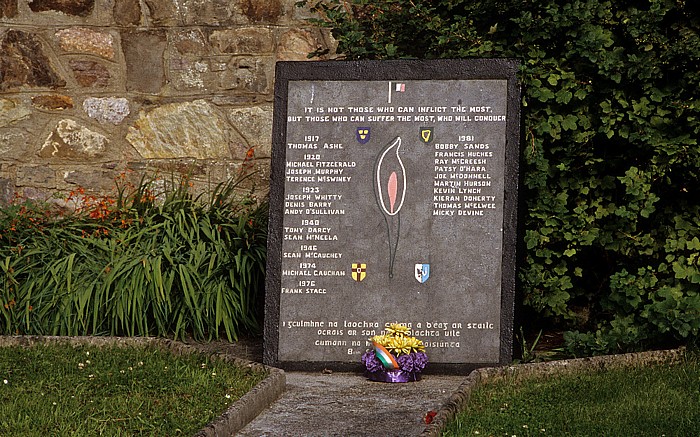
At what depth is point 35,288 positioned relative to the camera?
18.7 ft

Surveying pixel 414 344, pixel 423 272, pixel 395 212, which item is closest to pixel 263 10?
pixel 395 212

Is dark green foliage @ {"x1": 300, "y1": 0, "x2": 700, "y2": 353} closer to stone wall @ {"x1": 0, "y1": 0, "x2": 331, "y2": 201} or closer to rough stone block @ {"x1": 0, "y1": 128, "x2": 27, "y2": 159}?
stone wall @ {"x1": 0, "y1": 0, "x2": 331, "y2": 201}

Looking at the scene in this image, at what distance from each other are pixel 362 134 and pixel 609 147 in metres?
1.31

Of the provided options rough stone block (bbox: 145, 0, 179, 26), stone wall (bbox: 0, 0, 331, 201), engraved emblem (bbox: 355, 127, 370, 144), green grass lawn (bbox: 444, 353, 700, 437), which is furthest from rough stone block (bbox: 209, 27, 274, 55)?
green grass lawn (bbox: 444, 353, 700, 437)

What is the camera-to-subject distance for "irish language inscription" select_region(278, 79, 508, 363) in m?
4.88

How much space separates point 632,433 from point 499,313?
1325 millimetres

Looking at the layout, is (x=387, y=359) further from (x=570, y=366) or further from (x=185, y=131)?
(x=185, y=131)

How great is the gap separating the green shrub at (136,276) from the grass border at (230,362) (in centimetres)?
39

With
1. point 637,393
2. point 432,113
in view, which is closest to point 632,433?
point 637,393

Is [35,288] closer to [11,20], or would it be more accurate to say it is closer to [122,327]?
[122,327]

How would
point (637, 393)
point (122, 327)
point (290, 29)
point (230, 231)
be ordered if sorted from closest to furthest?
point (637, 393) → point (122, 327) → point (230, 231) → point (290, 29)

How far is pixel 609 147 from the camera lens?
17.5ft

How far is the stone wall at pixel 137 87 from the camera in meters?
6.70

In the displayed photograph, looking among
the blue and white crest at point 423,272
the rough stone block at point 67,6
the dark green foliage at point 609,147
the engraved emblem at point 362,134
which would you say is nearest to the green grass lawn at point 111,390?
the blue and white crest at point 423,272
